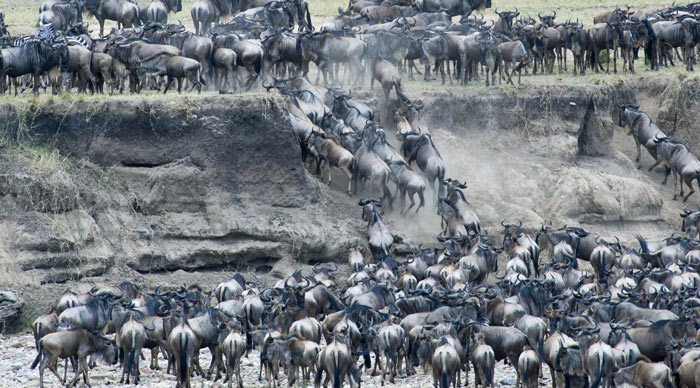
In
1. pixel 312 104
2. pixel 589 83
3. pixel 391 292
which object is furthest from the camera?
pixel 589 83

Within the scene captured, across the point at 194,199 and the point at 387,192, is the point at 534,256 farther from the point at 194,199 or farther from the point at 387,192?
the point at 194,199

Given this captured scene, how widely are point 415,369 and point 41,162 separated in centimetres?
916

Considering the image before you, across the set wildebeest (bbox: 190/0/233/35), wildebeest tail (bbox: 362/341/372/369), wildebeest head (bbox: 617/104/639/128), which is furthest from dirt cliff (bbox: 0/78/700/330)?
wildebeest (bbox: 190/0/233/35)

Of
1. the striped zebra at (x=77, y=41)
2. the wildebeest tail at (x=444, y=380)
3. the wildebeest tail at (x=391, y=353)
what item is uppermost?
the striped zebra at (x=77, y=41)

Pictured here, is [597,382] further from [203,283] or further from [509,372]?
[203,283]

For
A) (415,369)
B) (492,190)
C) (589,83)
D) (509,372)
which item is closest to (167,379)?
(415,369)

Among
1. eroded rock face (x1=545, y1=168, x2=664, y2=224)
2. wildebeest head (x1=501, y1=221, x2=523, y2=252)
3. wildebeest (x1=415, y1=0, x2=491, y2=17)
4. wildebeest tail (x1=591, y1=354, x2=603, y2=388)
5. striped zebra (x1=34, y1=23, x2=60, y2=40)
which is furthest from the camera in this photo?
wildebeest (x1=415, y1=0, x2=491, y2=17)

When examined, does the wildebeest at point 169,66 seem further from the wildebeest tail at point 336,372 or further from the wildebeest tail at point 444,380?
the wildebeest tail at point 444,380

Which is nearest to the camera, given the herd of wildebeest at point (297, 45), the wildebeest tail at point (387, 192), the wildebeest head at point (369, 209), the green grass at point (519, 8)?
the wildebeest head at point (369, 209)

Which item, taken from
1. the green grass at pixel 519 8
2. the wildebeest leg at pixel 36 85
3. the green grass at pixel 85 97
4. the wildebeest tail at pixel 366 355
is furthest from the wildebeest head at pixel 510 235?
the green grass at pixel 519 8

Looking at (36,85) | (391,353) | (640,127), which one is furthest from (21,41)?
(640,127)

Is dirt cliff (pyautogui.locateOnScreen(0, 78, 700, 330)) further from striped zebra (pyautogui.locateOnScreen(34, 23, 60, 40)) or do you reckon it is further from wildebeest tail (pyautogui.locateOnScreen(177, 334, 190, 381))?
wildebeest tail (pyautogui.locateOnScreen(177, 334, 190, 381))

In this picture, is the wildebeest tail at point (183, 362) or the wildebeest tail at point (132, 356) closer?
the wildebeest tail at point (183, 362)

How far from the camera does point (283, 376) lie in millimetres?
18609
